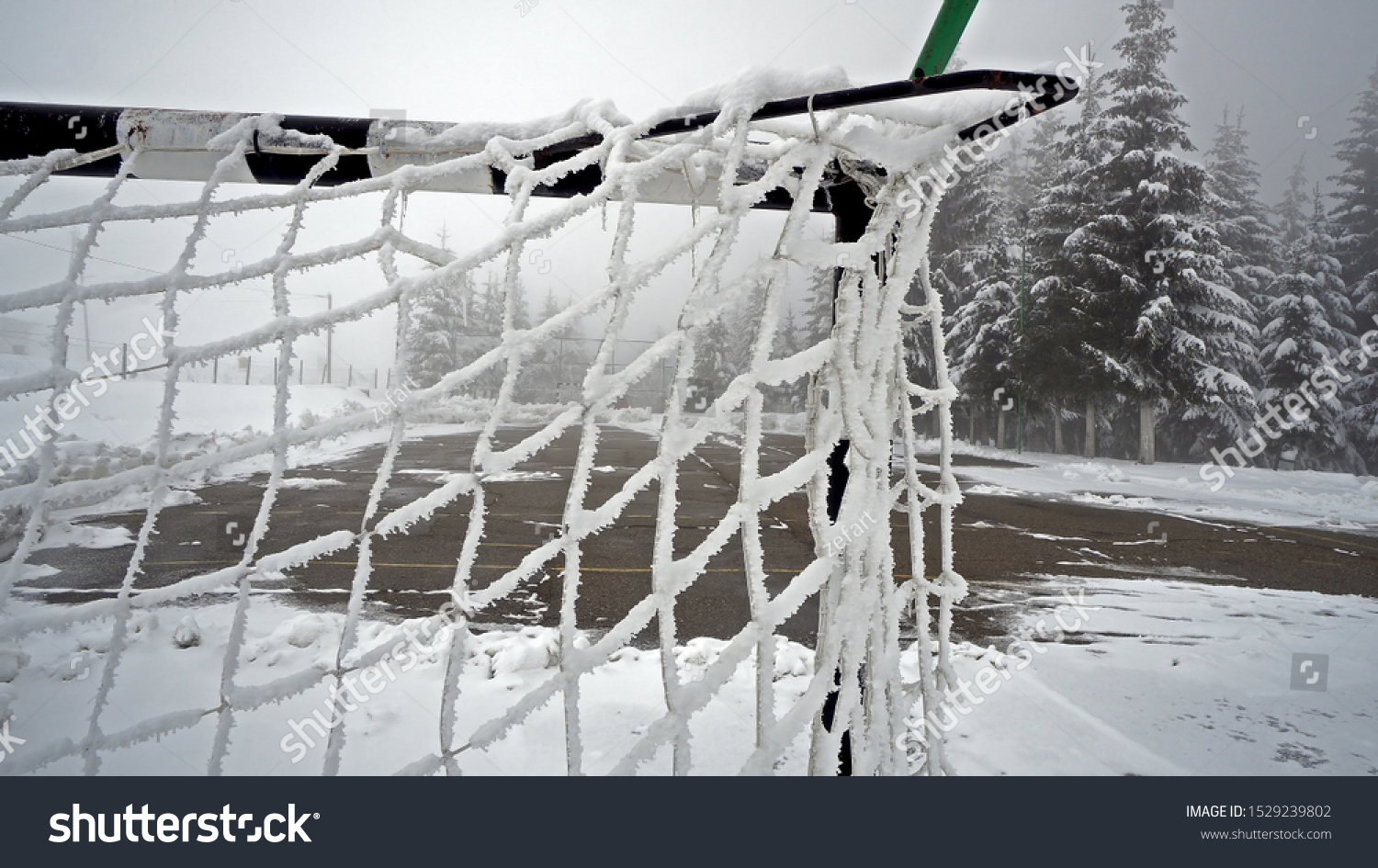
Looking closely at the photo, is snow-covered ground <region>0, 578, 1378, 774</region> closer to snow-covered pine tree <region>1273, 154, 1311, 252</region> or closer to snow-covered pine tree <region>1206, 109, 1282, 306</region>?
snow-covered pine tree <region>1206, 109, 1282, 306</region>

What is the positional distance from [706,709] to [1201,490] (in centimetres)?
1243

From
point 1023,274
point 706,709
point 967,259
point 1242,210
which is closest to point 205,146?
point 706,709

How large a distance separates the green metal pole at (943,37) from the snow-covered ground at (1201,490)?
32.2 feet

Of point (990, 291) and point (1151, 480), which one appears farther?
point (990, 291)

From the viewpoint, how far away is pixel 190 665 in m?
2.72

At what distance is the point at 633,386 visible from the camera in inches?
56.2

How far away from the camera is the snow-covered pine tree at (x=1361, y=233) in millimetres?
18312

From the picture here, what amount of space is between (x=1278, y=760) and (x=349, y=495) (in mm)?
8788
